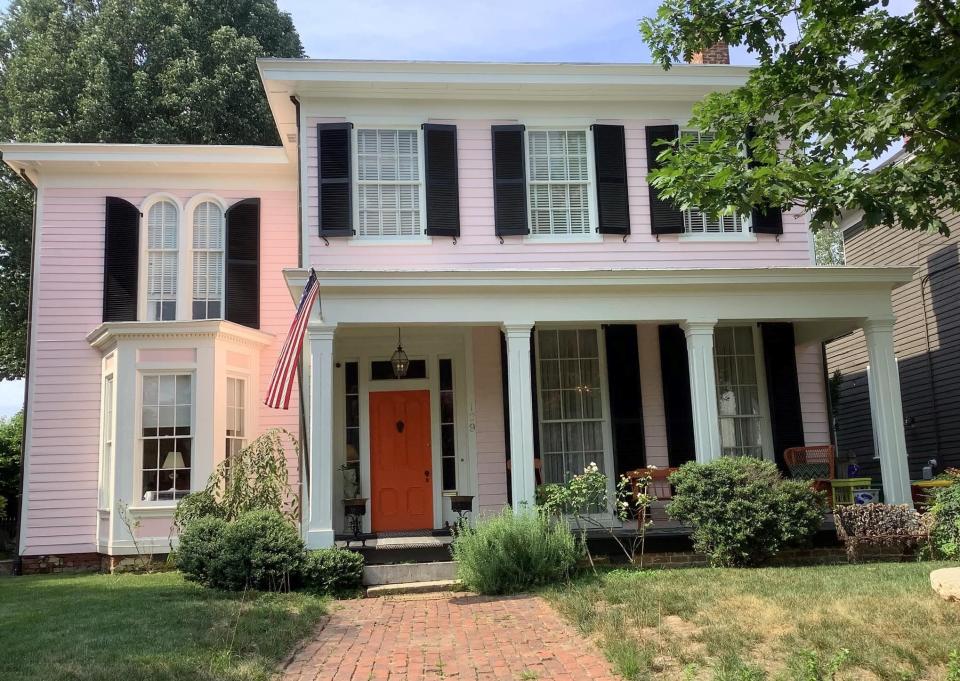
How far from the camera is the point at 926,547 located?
9.42 m

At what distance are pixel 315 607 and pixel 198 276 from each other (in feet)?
21.4

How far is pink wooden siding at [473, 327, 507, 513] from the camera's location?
37.7 ft

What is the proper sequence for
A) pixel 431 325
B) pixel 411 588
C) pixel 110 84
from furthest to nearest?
pixel 110 84
pixel 431 325
pixel 411 588

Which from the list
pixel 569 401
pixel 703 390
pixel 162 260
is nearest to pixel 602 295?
pixel 703 390

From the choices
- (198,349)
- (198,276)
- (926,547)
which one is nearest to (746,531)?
(926,547)

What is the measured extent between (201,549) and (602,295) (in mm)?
5655

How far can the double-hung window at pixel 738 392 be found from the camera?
12.1 meters

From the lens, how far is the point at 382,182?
11.5 metres

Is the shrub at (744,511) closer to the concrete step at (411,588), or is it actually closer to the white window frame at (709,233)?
the concrete step at (411,588)

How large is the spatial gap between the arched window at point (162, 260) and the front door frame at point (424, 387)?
9.32 feet

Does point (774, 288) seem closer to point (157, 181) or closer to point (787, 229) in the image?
point (787, 229)

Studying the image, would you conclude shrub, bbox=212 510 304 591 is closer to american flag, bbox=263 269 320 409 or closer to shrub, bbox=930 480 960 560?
american flag, bbox=263 269 320 409

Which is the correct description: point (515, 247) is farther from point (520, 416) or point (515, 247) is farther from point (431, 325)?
point (520, 416)

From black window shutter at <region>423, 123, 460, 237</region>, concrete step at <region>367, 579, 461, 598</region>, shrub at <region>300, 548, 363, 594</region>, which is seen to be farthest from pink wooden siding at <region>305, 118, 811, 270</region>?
concrete step at <region>367, 579, 461, 598</region>
